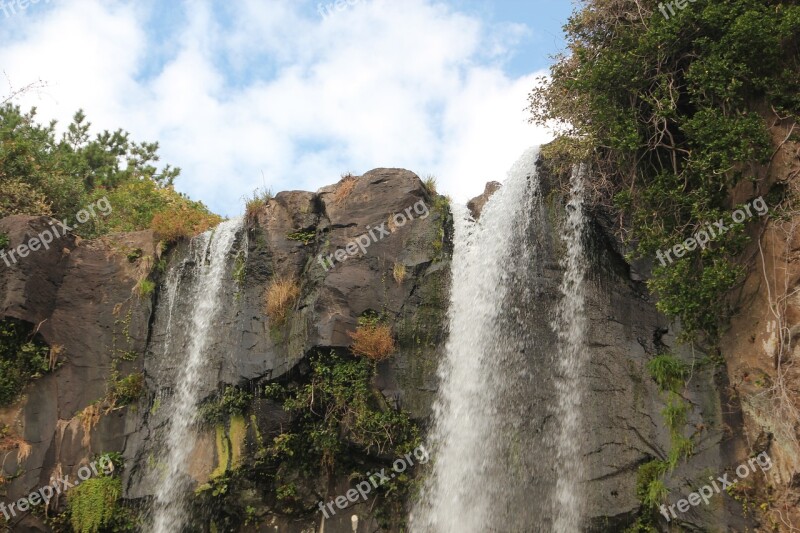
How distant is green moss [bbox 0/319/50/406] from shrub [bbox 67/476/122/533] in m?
2.26

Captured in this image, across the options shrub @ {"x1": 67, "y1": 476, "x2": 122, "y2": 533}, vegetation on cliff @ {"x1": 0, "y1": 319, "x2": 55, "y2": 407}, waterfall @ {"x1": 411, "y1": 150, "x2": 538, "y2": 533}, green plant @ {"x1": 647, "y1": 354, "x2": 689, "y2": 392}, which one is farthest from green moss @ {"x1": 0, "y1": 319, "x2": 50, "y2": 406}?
green plant @ {"x1": 647, "y1": 354, "x2": 689, "y2": 392}

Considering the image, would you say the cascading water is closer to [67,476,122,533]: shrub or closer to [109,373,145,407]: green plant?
[67,476,122,533]: shrub

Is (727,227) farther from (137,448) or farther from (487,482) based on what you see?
(137,448)

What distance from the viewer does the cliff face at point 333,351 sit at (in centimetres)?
994

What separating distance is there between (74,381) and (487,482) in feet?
26.8

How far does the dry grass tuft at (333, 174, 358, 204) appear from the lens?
546 inches

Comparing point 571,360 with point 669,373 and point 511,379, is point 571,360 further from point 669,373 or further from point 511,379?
point 669,373

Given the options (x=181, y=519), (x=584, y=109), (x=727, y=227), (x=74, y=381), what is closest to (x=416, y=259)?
(x=584, y=109)

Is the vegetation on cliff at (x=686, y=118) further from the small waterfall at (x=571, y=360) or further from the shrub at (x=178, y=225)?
the shrub at (x=178, y=225)

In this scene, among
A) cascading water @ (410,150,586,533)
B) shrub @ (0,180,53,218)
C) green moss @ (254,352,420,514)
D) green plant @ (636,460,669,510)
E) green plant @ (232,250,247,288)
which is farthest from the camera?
shrub @ (0,180,53,218)

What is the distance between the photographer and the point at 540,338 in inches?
450

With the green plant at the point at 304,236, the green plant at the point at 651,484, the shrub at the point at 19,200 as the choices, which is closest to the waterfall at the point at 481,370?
the green plant at the point at 651,484

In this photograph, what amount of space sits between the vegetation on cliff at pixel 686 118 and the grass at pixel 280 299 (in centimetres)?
565

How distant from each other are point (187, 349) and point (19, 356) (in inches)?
122
